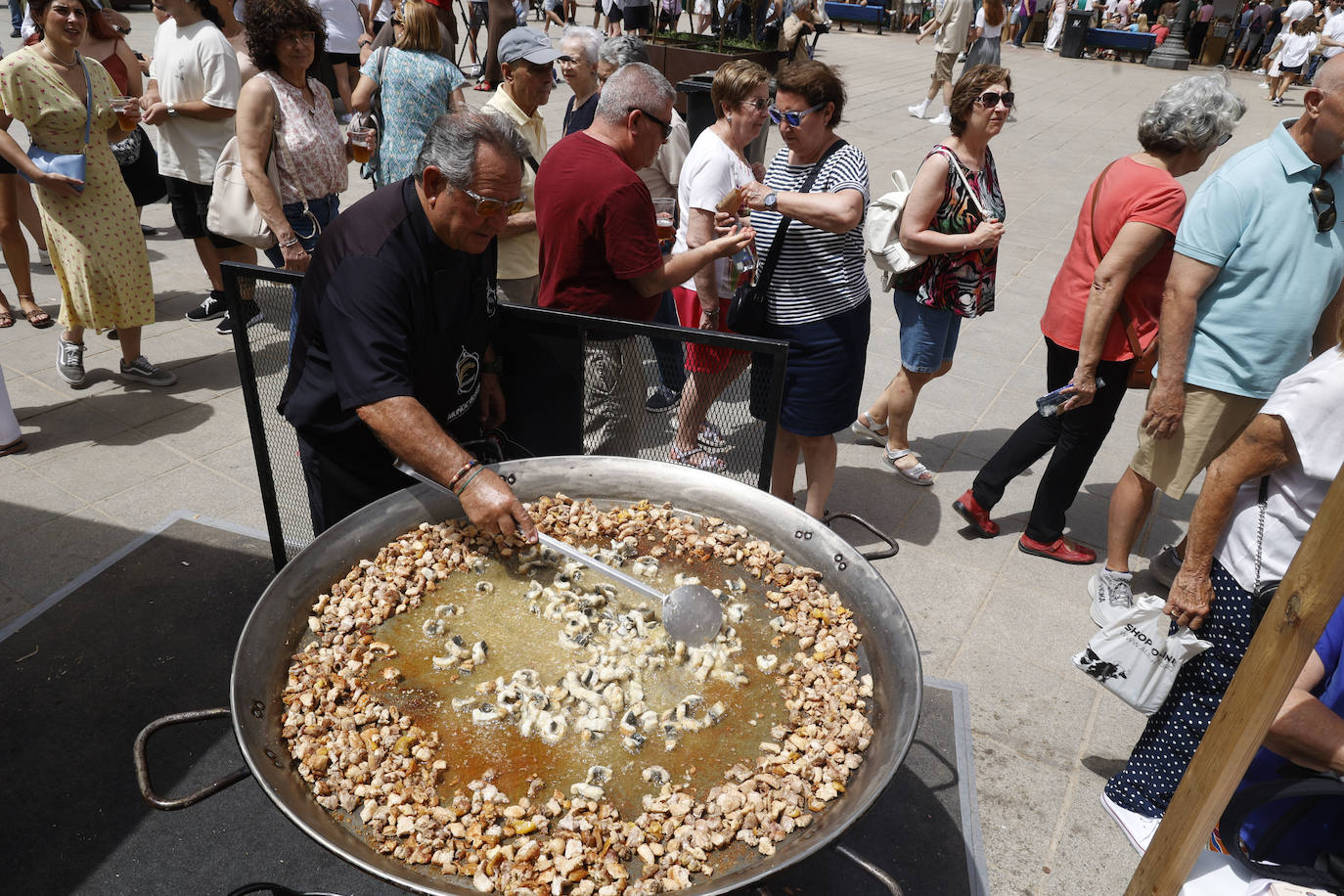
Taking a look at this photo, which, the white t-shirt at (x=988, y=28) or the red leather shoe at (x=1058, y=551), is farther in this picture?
the white t-shirt at (x=988, y=28)

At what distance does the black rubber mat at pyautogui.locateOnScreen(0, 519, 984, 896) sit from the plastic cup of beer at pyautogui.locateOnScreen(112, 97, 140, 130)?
2472 mm

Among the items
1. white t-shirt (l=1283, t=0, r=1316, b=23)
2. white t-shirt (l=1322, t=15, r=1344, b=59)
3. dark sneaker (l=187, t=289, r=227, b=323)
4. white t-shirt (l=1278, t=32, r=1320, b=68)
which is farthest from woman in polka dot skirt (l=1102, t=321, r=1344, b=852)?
white t-shirt (l=1283, t=0, r=1316, b=23)

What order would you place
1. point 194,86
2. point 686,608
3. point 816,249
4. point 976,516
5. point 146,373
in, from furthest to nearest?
1. point 146,373
2. point 194,86
3. point 976,516
4. point 816,249
5. point 686,608

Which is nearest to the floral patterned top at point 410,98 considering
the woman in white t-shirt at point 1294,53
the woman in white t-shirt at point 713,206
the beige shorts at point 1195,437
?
the woman in white t-shirt at point 713,206

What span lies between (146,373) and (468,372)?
3514mm

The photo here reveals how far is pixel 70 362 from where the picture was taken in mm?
5039

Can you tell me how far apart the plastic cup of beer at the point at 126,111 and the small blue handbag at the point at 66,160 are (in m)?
0.15

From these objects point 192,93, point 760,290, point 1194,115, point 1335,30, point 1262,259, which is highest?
point 1335,30

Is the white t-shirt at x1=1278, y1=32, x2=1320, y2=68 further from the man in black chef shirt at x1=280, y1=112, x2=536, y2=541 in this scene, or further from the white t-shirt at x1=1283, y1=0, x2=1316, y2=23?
the man in black chef shirt at x1=280, y1=112, x2=536, y2=541

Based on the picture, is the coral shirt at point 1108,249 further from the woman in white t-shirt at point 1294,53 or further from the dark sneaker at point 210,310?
the woman in white t-shirt at point 1294,53

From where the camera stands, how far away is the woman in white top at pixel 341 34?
25.4ft

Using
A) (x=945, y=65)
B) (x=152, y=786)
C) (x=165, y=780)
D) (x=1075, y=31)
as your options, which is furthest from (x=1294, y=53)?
(x=152, y=786)

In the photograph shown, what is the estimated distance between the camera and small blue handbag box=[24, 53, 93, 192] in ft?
14.8

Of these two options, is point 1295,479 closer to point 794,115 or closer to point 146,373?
point 794,115
